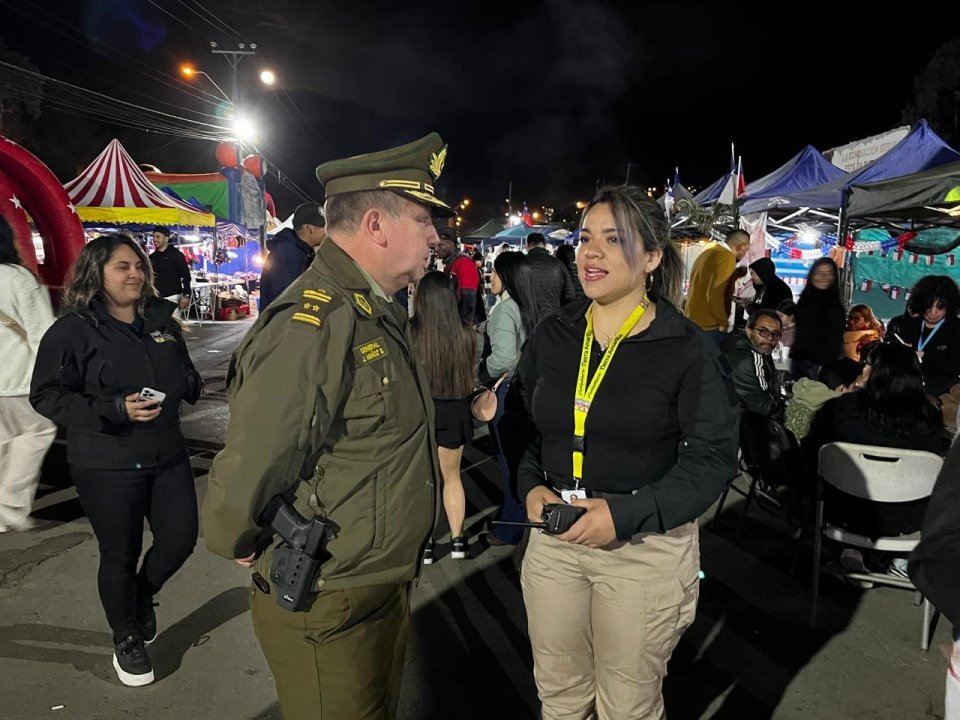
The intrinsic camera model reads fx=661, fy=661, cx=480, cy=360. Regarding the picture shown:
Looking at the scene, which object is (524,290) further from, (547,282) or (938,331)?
(938,331)

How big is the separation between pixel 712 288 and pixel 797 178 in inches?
336

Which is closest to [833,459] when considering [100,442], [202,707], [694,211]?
[202,707]

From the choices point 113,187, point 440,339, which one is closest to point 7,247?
point 440,339

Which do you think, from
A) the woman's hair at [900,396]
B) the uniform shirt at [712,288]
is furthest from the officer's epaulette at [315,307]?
the uniform shirt at [712,288]

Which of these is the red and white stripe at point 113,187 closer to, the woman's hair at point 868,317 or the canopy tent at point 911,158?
the woman's hair at point 868,317

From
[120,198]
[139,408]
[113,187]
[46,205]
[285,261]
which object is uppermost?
[113,187]

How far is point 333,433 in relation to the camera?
1.67 metres

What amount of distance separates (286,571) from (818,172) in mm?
16813

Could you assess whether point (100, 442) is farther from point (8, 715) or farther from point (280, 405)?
point (280, 405)

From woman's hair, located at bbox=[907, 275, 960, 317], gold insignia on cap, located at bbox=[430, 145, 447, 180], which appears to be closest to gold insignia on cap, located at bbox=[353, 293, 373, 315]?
gold insignia on cap, located at bbox=[430, 145, 447, 180]

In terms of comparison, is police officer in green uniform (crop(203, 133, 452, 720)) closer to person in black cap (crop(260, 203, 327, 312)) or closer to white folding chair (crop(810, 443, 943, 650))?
white folding chair (crop(810, 443, 943, 650))

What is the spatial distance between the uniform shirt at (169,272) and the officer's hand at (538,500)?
11351mm

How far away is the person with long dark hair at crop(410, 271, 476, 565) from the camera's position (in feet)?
14.4

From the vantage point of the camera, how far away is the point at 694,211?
18.5 metres
